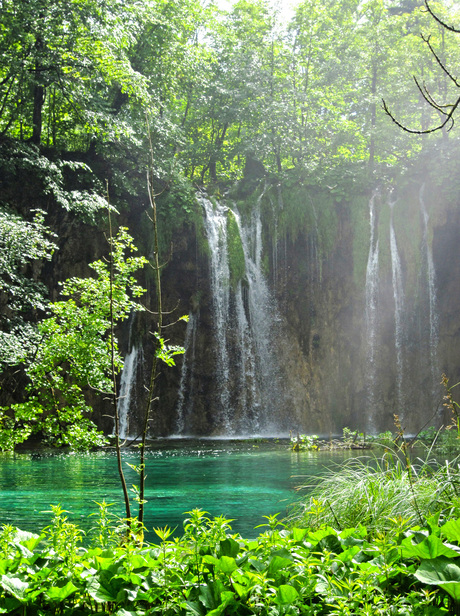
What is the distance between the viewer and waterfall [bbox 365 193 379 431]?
22844 millimetres

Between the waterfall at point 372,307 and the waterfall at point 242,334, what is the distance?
394 centimetres

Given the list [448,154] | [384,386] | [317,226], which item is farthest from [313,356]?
[448,154]

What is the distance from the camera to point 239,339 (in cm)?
2217

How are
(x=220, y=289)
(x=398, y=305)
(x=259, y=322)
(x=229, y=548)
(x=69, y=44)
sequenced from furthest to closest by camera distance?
(x=398, y=305), (x=259, y=322), (x=220, y=289), (x=69, y=44), (x=229, y=548)

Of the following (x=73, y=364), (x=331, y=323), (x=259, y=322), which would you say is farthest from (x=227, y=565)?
(x=331, y=323)

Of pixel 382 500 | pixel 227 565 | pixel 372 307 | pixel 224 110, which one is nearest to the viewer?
pixel 227 565

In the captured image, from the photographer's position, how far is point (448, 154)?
23.4m

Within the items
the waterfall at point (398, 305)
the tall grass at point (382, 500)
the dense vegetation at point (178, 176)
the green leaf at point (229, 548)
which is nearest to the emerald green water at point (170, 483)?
the dense vegetation at point (178, 176)

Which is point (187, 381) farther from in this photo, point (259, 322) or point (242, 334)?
point (259, 322)

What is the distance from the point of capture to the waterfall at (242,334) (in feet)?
70.8

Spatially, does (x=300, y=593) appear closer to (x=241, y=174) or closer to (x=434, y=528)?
(x=434, y=528)

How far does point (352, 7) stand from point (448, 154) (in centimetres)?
1365

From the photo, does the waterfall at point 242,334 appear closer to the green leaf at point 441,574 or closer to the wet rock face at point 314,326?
the wet rock face at point 314,326

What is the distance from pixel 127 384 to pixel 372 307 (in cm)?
1045
